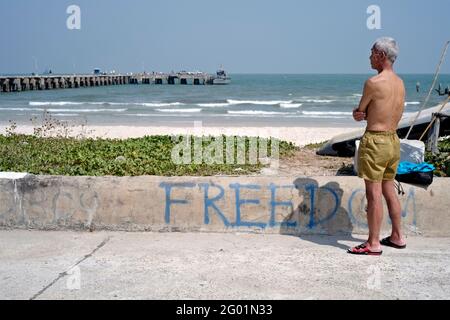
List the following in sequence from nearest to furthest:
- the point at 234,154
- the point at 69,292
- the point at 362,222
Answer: the point at 69,292 < the point at 362,222 < the point at 234,154

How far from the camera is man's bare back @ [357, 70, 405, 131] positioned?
3924 millimetres

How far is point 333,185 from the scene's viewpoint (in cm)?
466

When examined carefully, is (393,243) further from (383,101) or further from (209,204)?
(209,204)

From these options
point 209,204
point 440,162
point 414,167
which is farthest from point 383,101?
point 440,162

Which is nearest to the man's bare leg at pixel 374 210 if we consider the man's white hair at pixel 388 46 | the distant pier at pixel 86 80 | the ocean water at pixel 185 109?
the man's white hair at pixel 388 46

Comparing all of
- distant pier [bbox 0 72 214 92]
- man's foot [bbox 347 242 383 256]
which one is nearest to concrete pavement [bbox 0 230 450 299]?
man's foot [bbox 347 242 383 256]

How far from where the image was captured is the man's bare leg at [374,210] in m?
3.99

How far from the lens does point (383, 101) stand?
3938 millimetres

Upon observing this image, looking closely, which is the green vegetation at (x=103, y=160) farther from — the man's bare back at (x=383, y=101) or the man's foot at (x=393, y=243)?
the man's bare back at (x=383, y=101)

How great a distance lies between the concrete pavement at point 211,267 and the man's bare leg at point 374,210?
0.13 metres

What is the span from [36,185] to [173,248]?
1.62 m

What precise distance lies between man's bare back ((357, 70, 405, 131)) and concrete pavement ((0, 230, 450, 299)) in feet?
3.67
